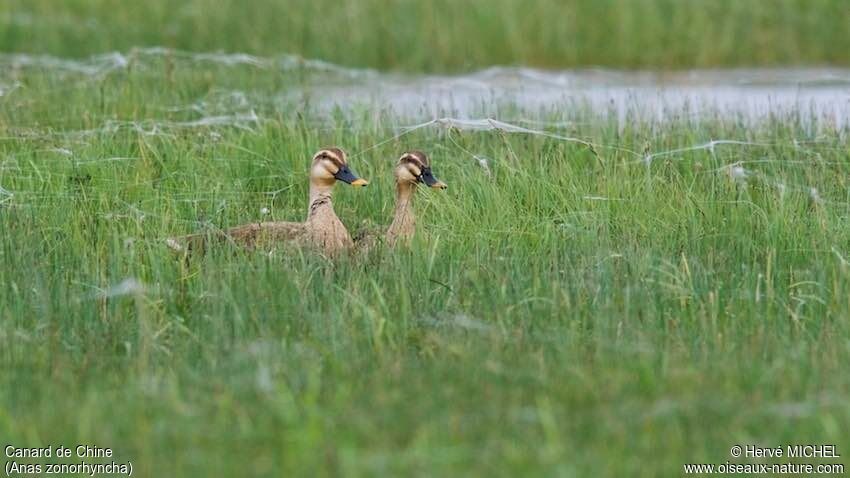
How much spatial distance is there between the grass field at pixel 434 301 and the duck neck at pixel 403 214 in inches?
6.5

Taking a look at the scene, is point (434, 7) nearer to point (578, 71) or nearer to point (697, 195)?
point (578, 71)

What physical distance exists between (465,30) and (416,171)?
30.0ft

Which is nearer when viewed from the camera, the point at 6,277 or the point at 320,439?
the point at 320,439

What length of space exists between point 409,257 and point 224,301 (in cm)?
121

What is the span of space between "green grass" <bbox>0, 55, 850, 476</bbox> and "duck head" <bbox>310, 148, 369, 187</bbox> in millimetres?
542

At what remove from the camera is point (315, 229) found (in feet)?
32.3

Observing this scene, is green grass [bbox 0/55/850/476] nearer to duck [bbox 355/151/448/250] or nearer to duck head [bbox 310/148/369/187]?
duck [bbox 355/151/448/250]

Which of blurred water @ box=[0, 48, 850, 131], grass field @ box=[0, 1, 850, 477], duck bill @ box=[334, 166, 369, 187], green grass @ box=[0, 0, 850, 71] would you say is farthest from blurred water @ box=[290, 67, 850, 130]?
duck bill @ box=[334, 166, 369, 187]

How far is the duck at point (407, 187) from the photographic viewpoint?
389 inches

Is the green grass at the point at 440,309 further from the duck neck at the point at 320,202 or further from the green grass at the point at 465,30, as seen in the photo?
the green grass at the point at 465,30

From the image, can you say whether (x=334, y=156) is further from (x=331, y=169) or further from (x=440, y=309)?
(x=440, y=309)

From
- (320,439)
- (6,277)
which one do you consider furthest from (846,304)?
(6,277)

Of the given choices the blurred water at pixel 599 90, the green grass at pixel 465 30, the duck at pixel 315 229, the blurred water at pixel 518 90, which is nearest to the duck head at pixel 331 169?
the duck at pixel 315 229

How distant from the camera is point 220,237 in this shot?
372 inches
